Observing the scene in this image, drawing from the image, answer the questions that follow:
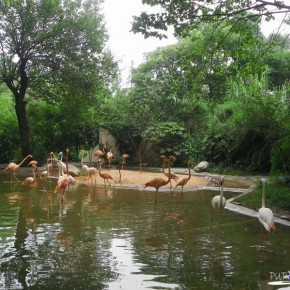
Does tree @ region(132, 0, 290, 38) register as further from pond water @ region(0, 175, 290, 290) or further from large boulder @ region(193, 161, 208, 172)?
large boulder @ region(193, 161, 208, 172)

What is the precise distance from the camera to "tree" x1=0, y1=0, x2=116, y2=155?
796 inches

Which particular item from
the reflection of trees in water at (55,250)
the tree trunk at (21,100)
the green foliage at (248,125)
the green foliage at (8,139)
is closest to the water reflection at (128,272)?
the reflection of trees in water at (55,250)

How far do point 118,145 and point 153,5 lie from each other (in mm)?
17950

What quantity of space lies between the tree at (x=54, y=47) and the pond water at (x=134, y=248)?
38.5ft

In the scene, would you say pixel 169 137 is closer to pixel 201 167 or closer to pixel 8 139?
pixel 201 167

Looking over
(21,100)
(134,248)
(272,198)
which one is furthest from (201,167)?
(134,248)

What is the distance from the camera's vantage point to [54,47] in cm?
2072

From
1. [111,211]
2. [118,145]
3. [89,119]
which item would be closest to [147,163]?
[118,145]

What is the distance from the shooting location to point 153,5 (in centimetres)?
798

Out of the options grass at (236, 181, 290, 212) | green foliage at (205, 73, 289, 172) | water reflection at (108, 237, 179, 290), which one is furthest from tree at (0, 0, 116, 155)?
water reflection at (108, 237, 179, 290)

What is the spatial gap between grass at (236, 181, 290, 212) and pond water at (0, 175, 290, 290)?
67 centimetres

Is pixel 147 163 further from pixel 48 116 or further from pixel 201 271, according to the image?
pixel 201 271

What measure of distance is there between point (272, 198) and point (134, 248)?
15.7ft

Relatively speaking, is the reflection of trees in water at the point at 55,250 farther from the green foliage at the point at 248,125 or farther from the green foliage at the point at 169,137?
the green foliage at the point at 169,137
